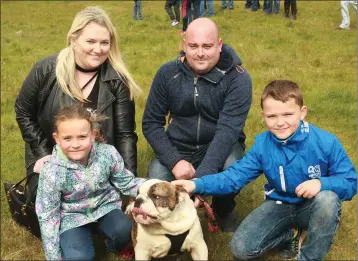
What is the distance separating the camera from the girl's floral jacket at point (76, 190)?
380cm

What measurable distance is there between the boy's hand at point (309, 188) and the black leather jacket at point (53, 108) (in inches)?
63.6

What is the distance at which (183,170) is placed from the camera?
4.47 meters

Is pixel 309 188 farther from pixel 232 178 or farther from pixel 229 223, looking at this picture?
pixel 229 223

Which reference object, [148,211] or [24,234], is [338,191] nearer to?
[148,211]

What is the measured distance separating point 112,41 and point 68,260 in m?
2.12

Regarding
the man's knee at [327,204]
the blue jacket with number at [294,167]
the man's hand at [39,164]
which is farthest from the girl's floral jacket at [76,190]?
the man's knee at [327,204]

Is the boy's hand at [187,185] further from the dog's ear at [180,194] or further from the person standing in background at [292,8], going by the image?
the person standing in background at [292,8]

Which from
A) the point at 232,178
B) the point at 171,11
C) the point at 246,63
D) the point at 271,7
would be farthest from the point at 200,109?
the point at 271,7

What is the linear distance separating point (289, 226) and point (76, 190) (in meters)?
1.85

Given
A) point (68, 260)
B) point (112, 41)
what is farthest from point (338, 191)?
point (112, 41)

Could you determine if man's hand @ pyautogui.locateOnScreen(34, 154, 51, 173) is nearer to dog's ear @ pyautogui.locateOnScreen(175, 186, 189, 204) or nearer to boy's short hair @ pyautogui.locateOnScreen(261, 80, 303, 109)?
dog's ear @ pyautogui.locateOnScreen(175, 186, 189, 204)

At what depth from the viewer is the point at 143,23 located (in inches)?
631

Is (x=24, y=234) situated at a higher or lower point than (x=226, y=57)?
lower

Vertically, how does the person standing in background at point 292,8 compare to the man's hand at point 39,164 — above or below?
above
